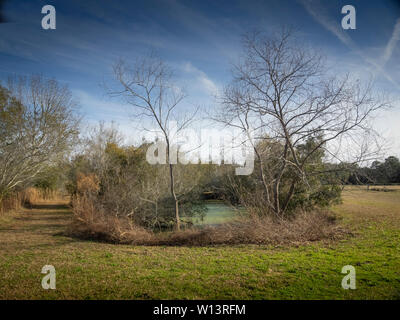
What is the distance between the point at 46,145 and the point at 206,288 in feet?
48.9

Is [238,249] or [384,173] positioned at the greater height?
[384,173]

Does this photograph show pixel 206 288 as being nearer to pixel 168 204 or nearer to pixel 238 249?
pixel 238 249

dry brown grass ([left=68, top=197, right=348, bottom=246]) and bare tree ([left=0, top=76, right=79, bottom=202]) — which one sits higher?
bare tree ([left=0, top=76, right=79, bottom=202])

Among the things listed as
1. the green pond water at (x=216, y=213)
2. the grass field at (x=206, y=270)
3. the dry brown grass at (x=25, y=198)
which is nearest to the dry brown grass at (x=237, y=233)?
the grass field at (x=206, y=270)

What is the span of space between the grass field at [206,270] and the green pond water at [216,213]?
640 centimetres

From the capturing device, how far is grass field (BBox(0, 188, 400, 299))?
4.14m

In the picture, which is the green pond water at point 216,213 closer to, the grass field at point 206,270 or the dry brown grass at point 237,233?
the dry brown grass at point 237,233

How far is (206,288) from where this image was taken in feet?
14.3

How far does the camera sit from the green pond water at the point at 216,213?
1468cm

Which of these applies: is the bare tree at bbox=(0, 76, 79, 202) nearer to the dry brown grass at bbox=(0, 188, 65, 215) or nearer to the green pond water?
the dry brown grass at bbox=(0, 188, 65, 215)

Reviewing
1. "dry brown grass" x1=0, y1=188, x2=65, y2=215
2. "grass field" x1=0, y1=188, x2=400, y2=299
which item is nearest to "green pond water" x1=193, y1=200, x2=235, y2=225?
"grass field" x1=0, y1=188, x2=400, y2=299

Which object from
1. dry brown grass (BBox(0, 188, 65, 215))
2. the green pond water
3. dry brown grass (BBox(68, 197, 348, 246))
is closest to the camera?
dry brown grass (BBox(68, 197, 348, 246))

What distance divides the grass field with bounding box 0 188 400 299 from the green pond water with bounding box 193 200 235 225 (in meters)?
6.40
